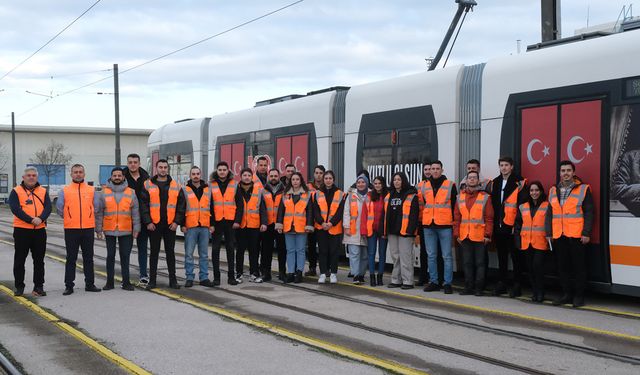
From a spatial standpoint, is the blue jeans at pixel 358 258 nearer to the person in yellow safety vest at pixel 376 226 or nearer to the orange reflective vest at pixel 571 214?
the person in yellow safety vest at pixel 376 226

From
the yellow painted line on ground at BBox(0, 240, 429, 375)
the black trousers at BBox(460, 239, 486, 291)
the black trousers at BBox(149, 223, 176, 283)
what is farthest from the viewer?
the black trousers at BBox(149, 223, 176, 283)

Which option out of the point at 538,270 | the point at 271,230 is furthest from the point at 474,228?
the point at 271,230

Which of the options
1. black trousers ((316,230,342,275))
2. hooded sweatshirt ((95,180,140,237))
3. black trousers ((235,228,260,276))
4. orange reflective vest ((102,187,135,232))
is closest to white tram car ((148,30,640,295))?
black trousers ((316,230,342,275))

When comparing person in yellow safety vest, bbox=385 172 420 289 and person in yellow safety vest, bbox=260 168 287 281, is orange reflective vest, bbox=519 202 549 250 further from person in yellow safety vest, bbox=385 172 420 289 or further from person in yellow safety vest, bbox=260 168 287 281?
person in yellow safety vest, bbox=260 168 287 281

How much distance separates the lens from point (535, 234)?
30.6 ft

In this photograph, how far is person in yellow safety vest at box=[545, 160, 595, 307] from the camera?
8.66 meters

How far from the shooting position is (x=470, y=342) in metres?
7.02

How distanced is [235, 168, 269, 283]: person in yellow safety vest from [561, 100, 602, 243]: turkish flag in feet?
15.1

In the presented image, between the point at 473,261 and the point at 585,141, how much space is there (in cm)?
237

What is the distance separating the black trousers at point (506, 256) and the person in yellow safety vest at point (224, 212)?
3.90 metres

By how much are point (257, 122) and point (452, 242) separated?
7.03 m

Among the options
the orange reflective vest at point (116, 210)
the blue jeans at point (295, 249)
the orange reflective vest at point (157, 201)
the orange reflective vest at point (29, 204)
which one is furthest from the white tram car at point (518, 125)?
the orange reflective vest at point (29, 204)

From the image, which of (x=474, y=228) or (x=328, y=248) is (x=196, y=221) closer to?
(x=328, y=248)

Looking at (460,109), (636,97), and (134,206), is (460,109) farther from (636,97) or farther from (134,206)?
(134,206)
